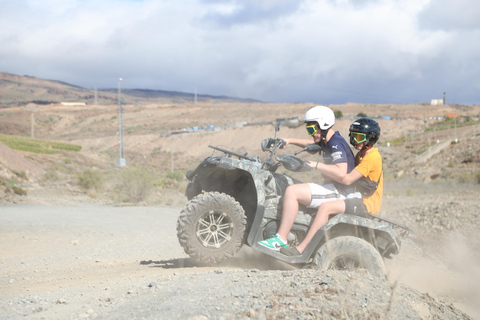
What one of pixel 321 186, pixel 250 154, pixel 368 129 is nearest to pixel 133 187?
pixel 321 186

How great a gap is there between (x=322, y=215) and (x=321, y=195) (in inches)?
10.5

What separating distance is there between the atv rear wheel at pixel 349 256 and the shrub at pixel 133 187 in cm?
1813

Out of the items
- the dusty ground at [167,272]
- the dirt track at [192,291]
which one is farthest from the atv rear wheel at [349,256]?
the dusty ground at [167,272]

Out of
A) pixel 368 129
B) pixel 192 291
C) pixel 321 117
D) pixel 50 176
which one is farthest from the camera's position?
pixel 50 176

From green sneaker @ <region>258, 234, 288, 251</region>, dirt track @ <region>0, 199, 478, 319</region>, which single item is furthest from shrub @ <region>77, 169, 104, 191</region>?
green sneaker @ <region>258, 234, 288, 251</region>

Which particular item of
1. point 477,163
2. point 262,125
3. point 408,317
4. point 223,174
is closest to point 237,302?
point 408,317

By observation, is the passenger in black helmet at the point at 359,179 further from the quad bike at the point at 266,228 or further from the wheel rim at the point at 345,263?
the wheel rim at the point at 345,263

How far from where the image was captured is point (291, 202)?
5.86 meters

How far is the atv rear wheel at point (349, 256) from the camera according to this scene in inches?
223

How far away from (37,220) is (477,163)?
39.2m

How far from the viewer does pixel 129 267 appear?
283 inches

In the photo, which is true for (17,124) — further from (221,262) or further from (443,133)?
(221,262)

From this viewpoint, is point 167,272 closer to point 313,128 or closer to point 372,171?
point 313,128

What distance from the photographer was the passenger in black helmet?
19.3ft
